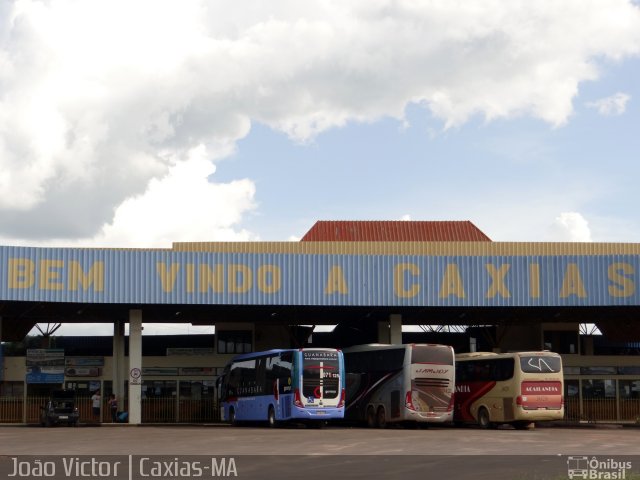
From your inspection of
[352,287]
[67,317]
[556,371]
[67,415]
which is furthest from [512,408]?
[67,317]

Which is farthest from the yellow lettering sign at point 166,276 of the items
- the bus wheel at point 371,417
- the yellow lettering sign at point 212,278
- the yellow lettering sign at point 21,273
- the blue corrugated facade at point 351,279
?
the bus wheel at point 371,417

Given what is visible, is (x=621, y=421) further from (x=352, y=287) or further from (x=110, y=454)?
(x=110, y=454)

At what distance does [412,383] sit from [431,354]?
1.36m

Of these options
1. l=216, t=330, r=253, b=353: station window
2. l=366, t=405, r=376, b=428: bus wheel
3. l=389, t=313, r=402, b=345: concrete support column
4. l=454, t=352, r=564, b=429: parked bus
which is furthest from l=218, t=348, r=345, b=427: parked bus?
l=216, t=330, r=253, b=353: station window

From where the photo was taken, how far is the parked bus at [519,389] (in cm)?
3788

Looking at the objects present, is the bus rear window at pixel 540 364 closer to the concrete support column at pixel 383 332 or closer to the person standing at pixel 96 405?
the concrete support column at pixel 383 332

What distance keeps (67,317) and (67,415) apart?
352 inches

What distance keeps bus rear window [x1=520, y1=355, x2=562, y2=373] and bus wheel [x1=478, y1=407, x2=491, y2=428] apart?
9.72 feet

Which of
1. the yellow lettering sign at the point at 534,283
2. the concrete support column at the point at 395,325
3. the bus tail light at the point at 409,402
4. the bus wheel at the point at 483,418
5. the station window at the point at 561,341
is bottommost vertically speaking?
Answer: the bus wheel at the point at 483,418

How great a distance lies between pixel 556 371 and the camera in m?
38.7

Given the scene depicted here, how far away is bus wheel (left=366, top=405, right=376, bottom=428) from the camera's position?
40.1 meters

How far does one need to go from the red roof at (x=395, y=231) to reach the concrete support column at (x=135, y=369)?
1949 cm

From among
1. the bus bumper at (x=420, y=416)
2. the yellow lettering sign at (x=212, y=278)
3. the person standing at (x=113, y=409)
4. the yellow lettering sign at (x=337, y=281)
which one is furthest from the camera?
the person standing at (x=113, y=409)
